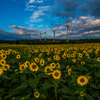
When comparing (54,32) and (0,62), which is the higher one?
(54,32)

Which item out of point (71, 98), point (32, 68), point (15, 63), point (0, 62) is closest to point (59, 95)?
point (71, 98)

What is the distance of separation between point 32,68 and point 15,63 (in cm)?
181

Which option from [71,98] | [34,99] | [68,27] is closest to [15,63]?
[34,99]

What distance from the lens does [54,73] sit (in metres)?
1.77

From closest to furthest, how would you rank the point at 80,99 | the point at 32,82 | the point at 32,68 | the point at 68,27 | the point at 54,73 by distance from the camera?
the point at 80,99 < the point at 32,82 < the point at 54,73 < the point at 32,68 < the point at 68,27

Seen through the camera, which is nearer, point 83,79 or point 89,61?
point 83,79

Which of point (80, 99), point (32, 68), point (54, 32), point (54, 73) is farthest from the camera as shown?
point (54, 32)

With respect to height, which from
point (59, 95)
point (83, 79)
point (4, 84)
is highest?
point (83, 79)

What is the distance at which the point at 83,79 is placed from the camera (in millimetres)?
1646

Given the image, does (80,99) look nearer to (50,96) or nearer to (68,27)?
(50,96)

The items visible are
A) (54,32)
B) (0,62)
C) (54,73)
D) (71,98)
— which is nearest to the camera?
(71,98)

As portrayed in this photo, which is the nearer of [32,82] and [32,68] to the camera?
[32,82]

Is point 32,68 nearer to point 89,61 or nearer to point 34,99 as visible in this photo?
point 34,99

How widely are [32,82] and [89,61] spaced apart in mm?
2914
